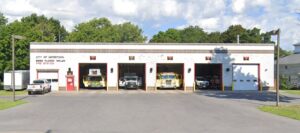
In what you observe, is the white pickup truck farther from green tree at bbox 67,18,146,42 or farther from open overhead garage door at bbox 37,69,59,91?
green tree at bbox 67,18,146,42

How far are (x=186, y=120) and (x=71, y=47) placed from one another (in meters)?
32.8

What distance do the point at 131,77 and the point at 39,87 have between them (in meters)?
12.8

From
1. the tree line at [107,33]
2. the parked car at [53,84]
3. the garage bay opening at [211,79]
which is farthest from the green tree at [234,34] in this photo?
the parked car at [53,84]

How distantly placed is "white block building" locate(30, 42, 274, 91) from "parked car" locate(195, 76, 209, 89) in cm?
142

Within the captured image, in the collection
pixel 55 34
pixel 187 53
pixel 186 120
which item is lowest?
pixel 186 120

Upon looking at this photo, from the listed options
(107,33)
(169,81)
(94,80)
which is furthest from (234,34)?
(94,80)

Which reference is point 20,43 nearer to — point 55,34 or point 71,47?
point 71,47

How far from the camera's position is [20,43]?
6281 centimetres

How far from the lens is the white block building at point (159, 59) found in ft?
166

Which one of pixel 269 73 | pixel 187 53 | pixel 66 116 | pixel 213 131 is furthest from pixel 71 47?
pixel 213 131

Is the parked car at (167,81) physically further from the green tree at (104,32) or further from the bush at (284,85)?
the green tree at (104,32)

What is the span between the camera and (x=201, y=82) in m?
54.2

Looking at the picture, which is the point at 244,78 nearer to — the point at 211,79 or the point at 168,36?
the point at 211,79

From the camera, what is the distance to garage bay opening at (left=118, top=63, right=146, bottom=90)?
53906 millimetres
